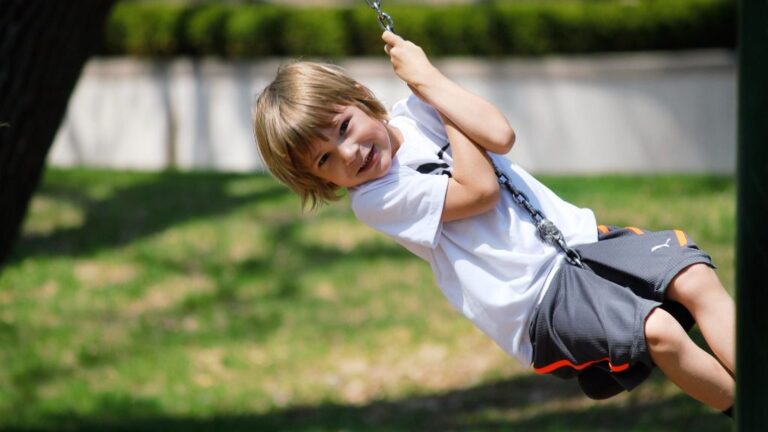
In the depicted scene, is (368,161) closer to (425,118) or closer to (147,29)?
(425,118)

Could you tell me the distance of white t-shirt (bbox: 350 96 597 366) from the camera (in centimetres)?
307

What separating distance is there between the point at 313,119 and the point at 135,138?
10621mm

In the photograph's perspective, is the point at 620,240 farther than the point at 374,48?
No

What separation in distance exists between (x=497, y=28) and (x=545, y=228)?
948cm

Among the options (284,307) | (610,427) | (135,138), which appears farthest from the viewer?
(135,138)

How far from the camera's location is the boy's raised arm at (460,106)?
2979mm

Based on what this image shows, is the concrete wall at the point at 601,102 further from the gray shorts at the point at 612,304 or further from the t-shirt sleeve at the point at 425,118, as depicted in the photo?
the gray shorts at the point at 612,304

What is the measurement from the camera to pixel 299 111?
2982 millimetres

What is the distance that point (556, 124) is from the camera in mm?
12203

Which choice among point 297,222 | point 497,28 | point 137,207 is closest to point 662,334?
point 297,222

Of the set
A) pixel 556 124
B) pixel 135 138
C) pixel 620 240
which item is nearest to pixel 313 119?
pixel 620 240

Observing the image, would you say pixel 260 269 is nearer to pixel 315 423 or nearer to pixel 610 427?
pixel 315 423

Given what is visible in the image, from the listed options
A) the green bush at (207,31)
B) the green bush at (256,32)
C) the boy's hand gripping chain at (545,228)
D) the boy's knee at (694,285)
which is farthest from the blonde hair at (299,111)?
the green bush at (207,31)

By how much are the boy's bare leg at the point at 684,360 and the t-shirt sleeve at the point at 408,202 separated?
624mm
